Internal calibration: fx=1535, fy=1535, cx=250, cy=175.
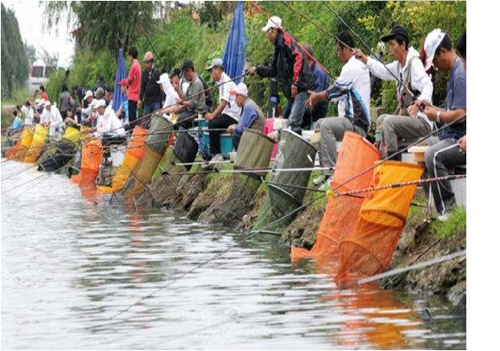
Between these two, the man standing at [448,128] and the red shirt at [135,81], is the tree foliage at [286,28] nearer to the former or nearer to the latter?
the red shirt at [135,81]

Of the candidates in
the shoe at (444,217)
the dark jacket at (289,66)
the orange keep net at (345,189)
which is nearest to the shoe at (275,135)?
the dark jacket at (289,66)

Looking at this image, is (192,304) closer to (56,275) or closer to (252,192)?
(56,275)

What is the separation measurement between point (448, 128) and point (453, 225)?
2.86 feet

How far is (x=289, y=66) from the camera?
63.9 ft

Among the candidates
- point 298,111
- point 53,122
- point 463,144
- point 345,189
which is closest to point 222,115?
point 298,111

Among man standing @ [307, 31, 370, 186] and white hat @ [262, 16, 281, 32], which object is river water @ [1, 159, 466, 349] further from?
white hat @ [262, 16, 281, 32]

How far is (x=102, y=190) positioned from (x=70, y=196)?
5.38ft

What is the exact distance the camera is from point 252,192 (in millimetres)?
19062

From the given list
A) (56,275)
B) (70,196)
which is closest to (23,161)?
(70,196)

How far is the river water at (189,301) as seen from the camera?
10.1 metres

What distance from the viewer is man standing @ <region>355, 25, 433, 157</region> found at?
1388 centimetres

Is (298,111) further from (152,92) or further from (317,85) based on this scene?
(152,92)

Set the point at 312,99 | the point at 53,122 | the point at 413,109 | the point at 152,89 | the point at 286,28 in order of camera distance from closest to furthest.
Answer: the point at 413,109 → the point at 312,99 → the point at 286,28 → the point at 152,89 → the point at 53,122

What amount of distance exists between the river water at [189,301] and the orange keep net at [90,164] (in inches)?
356
